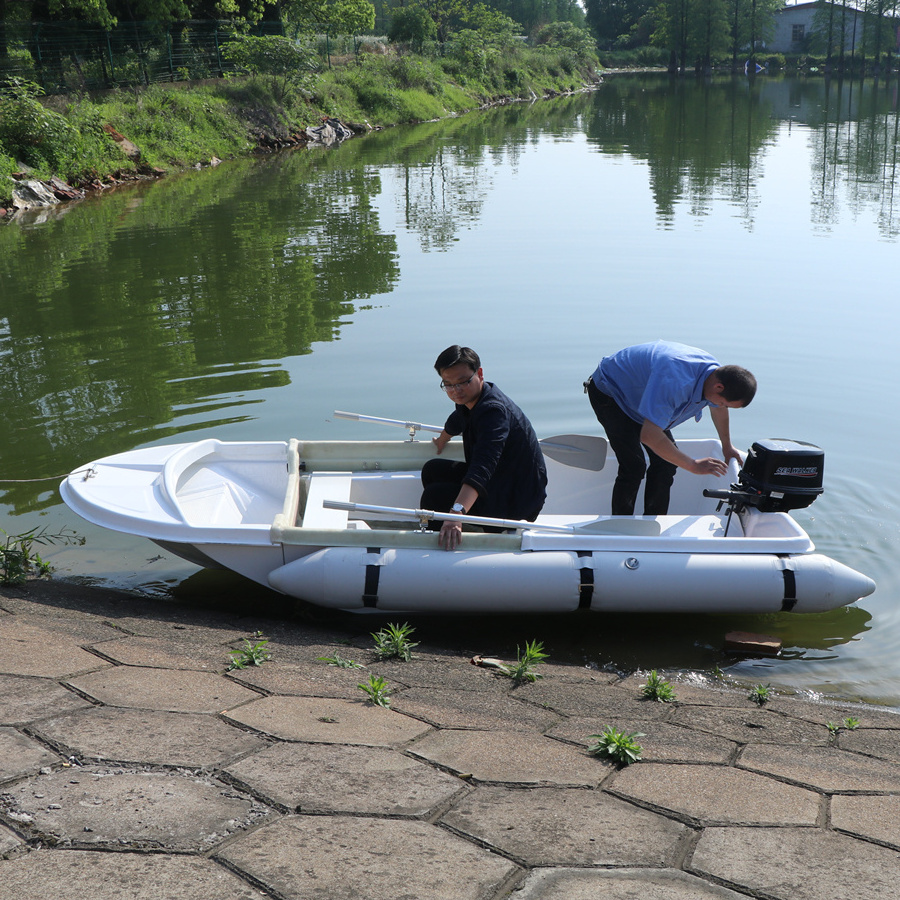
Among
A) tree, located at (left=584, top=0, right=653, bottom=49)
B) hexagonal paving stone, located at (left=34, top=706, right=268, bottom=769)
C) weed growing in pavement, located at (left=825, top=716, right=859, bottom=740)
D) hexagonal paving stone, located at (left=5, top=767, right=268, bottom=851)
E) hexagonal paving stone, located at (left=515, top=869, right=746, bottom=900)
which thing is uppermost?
tree, located at (left=584, top=0, right=653, bottom=49)

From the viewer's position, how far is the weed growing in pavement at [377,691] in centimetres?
345

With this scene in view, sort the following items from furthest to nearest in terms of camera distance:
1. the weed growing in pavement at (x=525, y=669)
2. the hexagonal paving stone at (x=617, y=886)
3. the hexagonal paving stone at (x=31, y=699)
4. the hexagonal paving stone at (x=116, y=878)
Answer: the weed growing in pavement at (x=525, y=669)
the hexagonal paving stone at (x=31, y=699)
the hexagonal paving stone at (x=617, y=886)
the hexagonal paving stone at (x=116, y=878)

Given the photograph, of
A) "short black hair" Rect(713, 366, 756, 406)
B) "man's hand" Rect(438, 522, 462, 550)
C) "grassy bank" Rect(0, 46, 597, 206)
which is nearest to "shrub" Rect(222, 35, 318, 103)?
"grassy bank" Rect(0, 46, 597, 206)

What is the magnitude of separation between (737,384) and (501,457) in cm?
134

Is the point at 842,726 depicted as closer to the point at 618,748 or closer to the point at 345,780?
the point at 618,748

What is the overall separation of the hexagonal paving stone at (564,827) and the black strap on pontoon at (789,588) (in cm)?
258

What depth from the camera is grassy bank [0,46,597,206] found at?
66.4ft

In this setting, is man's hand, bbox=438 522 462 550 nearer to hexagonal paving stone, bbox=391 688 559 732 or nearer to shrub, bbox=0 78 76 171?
hexagonal paving stone, bbox=391 688 559 732

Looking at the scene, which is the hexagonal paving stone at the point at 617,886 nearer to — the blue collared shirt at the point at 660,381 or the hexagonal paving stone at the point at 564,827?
the hexagonal paving stone at the point at 564,827

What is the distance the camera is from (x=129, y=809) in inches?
93.8

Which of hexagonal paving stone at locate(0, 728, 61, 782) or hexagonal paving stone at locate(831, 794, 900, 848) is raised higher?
hexagonal paving stone at locate(0, 728, 61, 782)

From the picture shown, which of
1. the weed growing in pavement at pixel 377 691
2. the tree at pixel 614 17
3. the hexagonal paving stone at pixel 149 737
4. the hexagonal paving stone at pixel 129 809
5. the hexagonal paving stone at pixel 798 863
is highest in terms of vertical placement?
the tree at pixel 614 17

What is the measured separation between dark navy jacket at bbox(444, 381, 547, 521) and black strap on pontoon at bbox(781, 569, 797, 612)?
4.63ft

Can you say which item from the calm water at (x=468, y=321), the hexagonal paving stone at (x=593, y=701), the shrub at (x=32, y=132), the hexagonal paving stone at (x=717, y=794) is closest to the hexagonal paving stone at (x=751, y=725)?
the hexagonal paving stone at (x=593, y=701)
